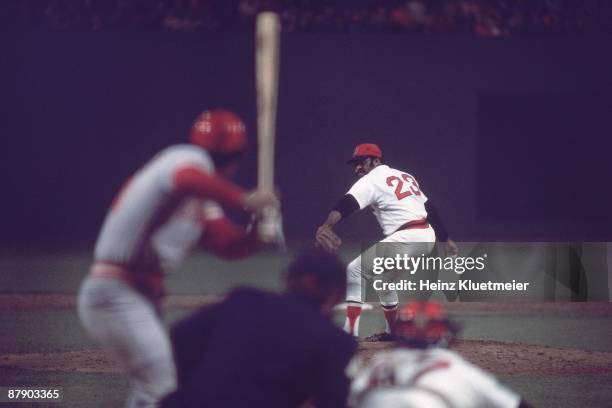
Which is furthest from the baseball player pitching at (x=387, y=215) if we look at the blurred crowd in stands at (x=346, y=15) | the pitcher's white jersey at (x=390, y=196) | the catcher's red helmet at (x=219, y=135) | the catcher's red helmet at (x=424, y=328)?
the blurred crowd in stands at (x=346, y=15)

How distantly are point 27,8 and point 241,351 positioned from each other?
1655cm

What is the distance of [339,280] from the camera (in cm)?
407

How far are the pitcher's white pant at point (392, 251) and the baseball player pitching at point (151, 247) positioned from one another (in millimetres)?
6042

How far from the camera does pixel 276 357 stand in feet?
12.7

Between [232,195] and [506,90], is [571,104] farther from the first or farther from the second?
[232,195]

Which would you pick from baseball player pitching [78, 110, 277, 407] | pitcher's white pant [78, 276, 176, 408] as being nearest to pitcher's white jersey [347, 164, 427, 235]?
baseball player pitching [78, 110, 277, 407]

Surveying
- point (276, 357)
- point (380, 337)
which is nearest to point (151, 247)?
point (276, 357)

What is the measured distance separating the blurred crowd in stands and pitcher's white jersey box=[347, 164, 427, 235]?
8828mm

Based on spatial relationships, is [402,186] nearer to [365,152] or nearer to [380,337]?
[365,152]

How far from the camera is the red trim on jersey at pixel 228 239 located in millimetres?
4762

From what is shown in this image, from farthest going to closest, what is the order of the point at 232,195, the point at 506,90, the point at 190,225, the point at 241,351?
1. the point at 506,90
2. the point at 190,225
3. the point at 232,195
4. the point at 241,351

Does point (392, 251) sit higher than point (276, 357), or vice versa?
point (392, 251)

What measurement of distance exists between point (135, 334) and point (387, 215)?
21.7 ft

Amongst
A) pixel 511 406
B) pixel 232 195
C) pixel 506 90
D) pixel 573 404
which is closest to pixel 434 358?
pixel 511 406
